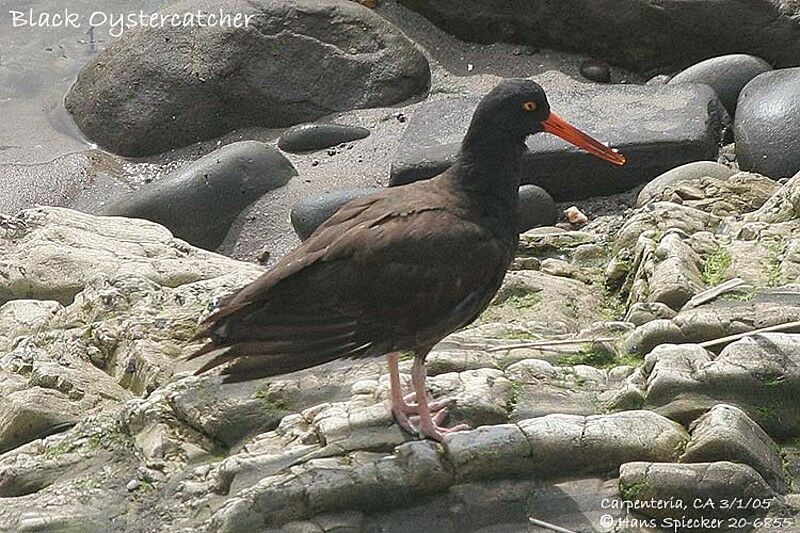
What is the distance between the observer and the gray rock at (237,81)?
33.9ft

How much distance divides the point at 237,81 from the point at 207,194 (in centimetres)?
172

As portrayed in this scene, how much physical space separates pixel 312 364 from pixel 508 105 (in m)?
1.32

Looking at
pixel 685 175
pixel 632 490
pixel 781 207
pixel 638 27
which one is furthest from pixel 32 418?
pixel 638 27

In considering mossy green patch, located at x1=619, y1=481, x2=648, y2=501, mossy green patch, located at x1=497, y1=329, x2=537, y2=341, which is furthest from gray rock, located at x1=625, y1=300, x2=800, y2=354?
mossy green patch, located at x1=619, y1=481, x2=648, y2=501

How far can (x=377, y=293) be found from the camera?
4.46 meters

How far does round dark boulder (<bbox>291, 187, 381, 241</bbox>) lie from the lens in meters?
8.40

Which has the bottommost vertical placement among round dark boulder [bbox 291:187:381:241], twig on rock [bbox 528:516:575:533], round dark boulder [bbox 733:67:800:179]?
round dark boulder [bbox 291:187:381:241]

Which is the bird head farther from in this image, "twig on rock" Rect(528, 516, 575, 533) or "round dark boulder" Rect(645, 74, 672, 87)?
"round dark boulder" Rect(645, 74, 672, 87)

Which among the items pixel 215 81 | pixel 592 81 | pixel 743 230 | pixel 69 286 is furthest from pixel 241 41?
pixel 743 230

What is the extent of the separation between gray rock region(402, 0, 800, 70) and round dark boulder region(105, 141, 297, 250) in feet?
8.57

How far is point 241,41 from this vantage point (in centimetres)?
1040

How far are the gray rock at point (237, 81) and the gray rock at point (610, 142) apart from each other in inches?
55.9

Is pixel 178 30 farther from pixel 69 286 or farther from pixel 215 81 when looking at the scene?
pixel 69 286

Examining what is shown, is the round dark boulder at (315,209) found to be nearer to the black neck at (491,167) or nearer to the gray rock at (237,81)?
the gray rock at (237,81)
